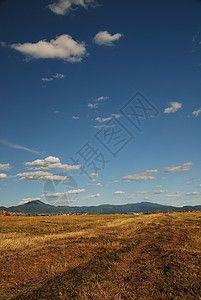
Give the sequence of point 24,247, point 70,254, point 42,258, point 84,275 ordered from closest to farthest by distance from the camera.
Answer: point 84,275 < point 42,258 < point 70,254 < point 24,247

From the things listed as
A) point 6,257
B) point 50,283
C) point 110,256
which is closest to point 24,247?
point 6,257

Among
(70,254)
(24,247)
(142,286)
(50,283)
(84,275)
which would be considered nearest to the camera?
(142,286)

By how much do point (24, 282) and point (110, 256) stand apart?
21.5ft

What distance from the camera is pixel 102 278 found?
33.6ft

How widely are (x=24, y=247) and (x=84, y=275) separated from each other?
37.4 feet

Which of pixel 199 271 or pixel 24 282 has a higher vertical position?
pixel 199 271

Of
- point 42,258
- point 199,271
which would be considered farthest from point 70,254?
point 199,271

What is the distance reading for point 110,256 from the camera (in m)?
15.0

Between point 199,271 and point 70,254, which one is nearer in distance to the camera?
point 199,271

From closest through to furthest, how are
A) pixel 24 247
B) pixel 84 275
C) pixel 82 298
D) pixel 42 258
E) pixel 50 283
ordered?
pixel 82 298, pixel 50 283, pixel 84 275, pixel 42 258, pixel 24 247

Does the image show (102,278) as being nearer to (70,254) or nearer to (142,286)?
(142,286)

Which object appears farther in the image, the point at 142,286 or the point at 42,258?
the point at 42,258

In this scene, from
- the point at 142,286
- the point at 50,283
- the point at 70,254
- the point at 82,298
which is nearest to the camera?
the point at 82,298

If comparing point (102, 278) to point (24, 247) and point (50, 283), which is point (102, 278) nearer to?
point (50, 283)
